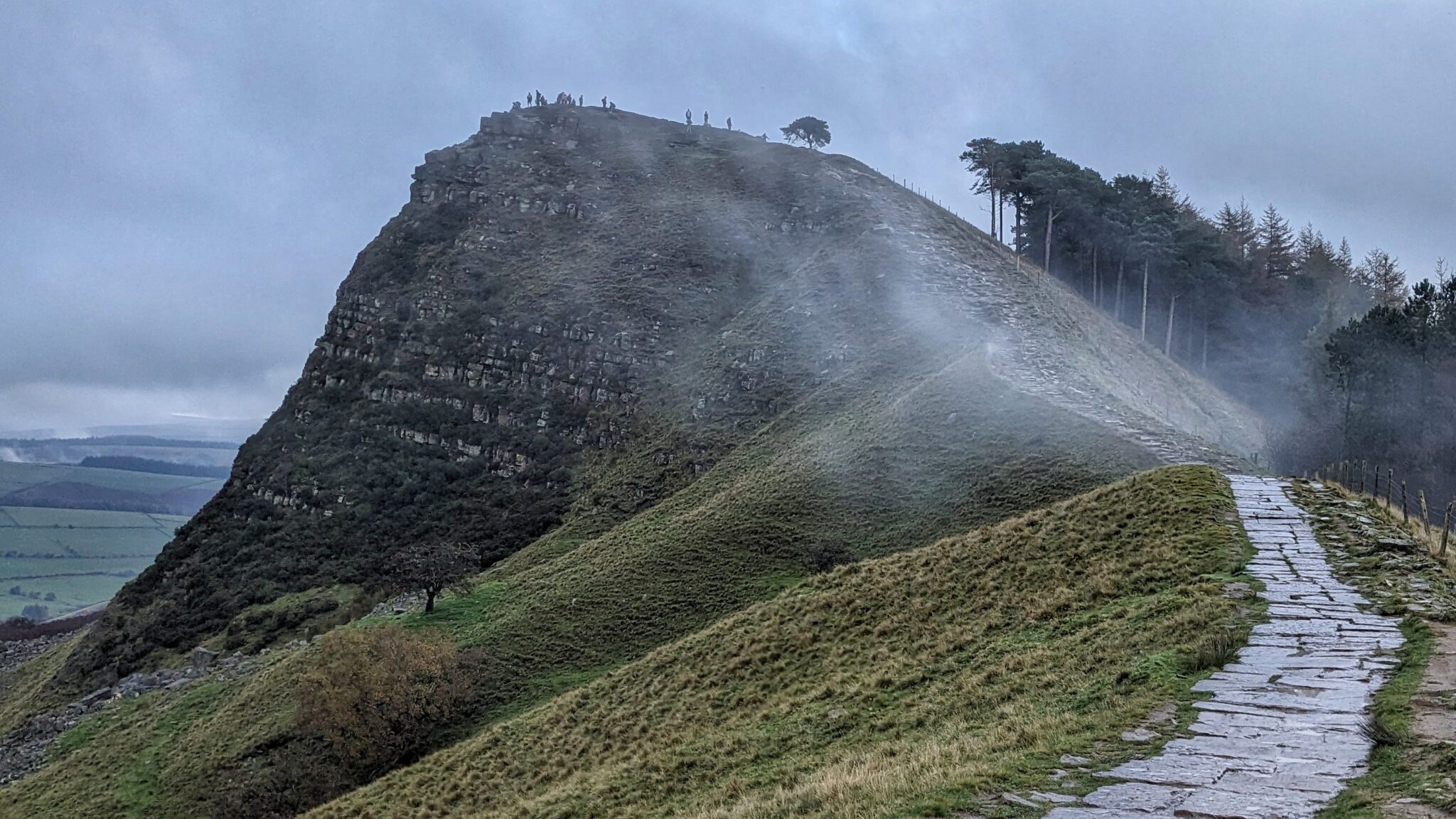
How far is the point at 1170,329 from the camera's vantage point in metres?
78.4

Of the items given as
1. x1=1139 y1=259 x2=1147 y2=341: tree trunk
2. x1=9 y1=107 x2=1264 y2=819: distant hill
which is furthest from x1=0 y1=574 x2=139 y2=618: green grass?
x1=1139 y1=259 x2=1147 y2=341: tree trunk

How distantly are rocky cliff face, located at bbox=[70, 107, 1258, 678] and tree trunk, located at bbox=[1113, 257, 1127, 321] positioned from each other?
325 inches

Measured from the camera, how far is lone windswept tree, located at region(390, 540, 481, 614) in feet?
145

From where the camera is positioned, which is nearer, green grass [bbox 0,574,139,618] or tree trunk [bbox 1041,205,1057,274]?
tree trunk [bbox 1041,205,1057,274]

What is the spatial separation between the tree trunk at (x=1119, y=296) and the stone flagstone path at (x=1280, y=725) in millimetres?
72060

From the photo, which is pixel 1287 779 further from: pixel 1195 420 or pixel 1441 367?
pixel 1195 420

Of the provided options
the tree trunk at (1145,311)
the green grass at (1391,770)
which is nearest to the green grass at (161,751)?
the green grass at (1391,770)

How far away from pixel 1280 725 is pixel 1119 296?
80085 mm

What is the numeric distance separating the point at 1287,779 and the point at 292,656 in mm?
45487

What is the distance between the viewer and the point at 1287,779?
25.9 feet

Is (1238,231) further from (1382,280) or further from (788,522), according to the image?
(788,522)

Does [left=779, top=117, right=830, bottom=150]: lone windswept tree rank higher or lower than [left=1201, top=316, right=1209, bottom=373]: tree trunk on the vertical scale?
higher

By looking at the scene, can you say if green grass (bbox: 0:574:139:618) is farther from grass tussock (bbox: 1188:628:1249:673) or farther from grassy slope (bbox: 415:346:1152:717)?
grass tussock (bbox: 1188:628:1249:673)

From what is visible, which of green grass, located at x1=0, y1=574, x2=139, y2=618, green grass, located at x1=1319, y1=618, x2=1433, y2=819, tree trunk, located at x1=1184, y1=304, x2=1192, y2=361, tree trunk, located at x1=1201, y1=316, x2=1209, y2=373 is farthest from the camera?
green grass, located at x1=0, y1=574, x2=139, y2=618
